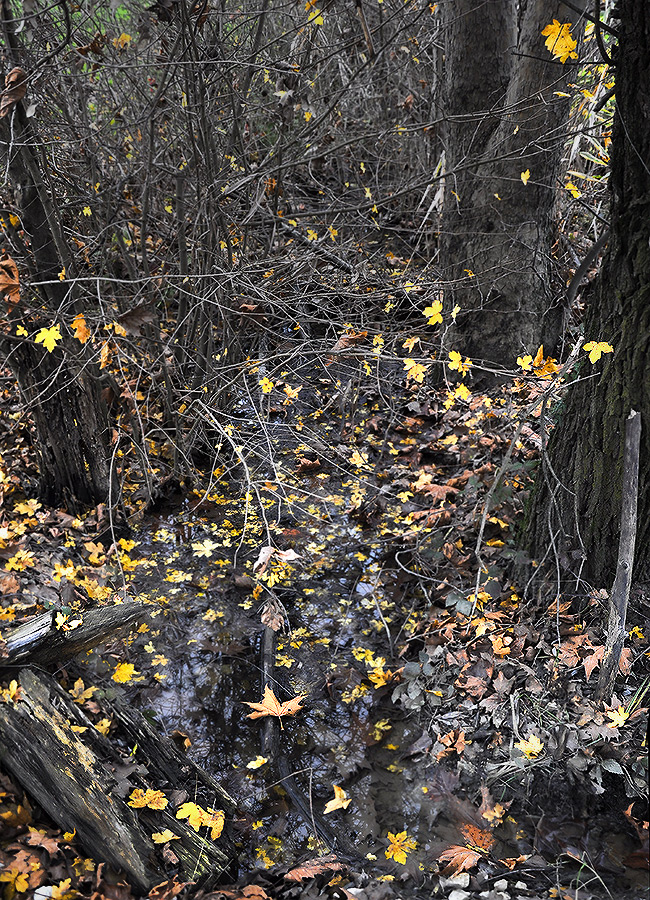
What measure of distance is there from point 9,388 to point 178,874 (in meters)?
3.52

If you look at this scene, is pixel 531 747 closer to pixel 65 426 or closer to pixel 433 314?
pixel 433 314

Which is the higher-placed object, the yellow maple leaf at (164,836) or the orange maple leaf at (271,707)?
the yellow maple leaf at (164,836)

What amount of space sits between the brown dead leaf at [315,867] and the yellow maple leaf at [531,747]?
3.02 feet

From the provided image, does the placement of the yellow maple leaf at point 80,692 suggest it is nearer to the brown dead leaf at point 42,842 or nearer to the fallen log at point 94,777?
the fallen log at point 94,777

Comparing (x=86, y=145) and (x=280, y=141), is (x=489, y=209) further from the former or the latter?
(x=86, y=145)

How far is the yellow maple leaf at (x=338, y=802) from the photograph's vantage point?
2.71 meters

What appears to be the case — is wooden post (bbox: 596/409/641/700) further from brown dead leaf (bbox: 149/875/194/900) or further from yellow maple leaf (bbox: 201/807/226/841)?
brown dead leaf (bbox: 149/875/194/900)

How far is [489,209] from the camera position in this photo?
487cm

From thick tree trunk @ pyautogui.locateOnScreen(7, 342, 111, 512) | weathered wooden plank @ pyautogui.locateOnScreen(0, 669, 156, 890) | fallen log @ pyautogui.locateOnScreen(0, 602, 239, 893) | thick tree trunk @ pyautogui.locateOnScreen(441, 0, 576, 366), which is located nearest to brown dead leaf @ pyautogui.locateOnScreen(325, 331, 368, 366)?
thick tree trunk @ pyautogui.locateOnScreen(441, 0, 576, 366)

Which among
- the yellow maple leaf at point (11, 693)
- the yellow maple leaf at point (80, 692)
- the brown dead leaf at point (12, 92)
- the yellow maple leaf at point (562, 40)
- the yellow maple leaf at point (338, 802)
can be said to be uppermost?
the yellow maple leaf at point (562, 40)

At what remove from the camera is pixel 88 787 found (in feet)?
7.14

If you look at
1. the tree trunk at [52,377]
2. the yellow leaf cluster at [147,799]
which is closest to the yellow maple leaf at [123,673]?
the yellow leaf cluster at [147,799]

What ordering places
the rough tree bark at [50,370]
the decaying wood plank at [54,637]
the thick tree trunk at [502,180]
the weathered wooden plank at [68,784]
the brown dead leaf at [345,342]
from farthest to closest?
1. the thick tree trunk at [502,180]
2. the brown dead leaf at [345,342]
3. the rough tree bark at [50,370]
4. the decaying wood plank at [54,637]
5. the weathered wooden plank at [68,784]

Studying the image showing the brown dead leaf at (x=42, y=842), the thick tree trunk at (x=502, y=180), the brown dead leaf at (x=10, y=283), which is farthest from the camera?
the thick tree trunk at (x=502, y=180)
